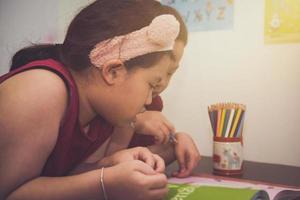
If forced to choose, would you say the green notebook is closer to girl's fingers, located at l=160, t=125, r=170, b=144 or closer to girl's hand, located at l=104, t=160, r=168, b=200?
girl's hand, located at l=104, t=160, r=168, b=200

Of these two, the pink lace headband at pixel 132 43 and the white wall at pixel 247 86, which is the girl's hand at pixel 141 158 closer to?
the pink lace headband at pixel 132 43

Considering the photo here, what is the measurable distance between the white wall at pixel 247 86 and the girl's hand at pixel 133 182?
0.42m

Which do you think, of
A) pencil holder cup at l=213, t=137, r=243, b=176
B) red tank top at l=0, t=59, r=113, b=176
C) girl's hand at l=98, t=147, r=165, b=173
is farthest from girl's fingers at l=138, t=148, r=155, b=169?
pencil holder cup at l=213, t=137, r=243, b=176

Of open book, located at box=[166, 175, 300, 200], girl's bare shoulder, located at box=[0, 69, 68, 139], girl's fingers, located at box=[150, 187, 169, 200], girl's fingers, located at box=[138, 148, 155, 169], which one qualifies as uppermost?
girl's bare shoulder, located at box=[0, 69, 68, 139]

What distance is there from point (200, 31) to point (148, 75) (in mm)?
371

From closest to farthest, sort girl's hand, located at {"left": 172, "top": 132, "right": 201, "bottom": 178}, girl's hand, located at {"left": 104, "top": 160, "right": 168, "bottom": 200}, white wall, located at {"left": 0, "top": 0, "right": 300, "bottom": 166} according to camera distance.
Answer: girl's hand, located at {"left": 104, "top": 160, "right": 168, "bottom": 200}, girl's hand, located at {"left": 172, "top": 132, "right": 201, "bottom": 178}, white wall, located at {"left": 0, "top": 0, "right": 300, "bottom": 166}

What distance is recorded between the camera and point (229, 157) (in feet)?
2.38

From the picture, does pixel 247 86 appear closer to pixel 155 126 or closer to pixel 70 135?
pixel 155 126

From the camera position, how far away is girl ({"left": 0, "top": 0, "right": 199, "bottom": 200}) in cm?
49

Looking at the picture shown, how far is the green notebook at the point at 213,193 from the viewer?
0.51 m

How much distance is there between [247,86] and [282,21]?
162 mm

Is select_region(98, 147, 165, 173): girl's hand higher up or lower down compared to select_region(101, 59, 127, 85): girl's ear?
lower down

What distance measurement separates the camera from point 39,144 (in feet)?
1.66

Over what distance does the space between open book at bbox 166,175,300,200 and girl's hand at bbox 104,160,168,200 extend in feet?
0.14
